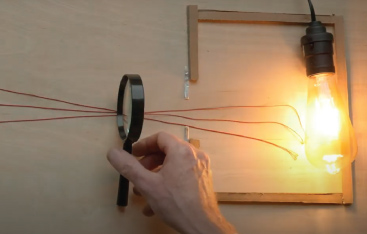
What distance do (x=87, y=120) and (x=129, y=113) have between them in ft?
0.38

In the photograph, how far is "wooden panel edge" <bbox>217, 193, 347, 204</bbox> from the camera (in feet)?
2.99

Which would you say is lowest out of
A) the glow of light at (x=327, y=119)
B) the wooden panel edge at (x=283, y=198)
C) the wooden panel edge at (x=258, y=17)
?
the wooden panel edge at (x=283, y=198)

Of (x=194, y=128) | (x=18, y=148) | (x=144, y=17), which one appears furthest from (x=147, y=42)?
(x=18, y=148)

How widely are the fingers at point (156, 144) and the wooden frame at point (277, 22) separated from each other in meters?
0.15

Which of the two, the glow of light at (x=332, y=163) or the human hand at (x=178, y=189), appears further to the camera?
the glow of light at (x=332, y=163)

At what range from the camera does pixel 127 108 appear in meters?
0.85

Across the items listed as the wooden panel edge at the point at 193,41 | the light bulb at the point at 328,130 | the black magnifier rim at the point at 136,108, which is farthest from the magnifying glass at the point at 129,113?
the light bulb at the point at 328,130

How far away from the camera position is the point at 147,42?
933 mm

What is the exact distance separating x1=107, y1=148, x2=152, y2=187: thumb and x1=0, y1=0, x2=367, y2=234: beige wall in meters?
0.11

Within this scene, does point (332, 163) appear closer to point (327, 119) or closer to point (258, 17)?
point (327, 119)

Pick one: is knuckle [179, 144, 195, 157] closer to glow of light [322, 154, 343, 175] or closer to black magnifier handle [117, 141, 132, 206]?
black magnifier handle [117, 141, 132, 206]

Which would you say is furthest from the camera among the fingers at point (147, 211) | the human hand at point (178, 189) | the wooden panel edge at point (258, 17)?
the wooden panel edge at point (258, 17)

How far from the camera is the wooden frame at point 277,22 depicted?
36.2 inches

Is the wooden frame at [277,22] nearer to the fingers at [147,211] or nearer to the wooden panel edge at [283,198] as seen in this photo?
the wooden panel edge at [283,198]
